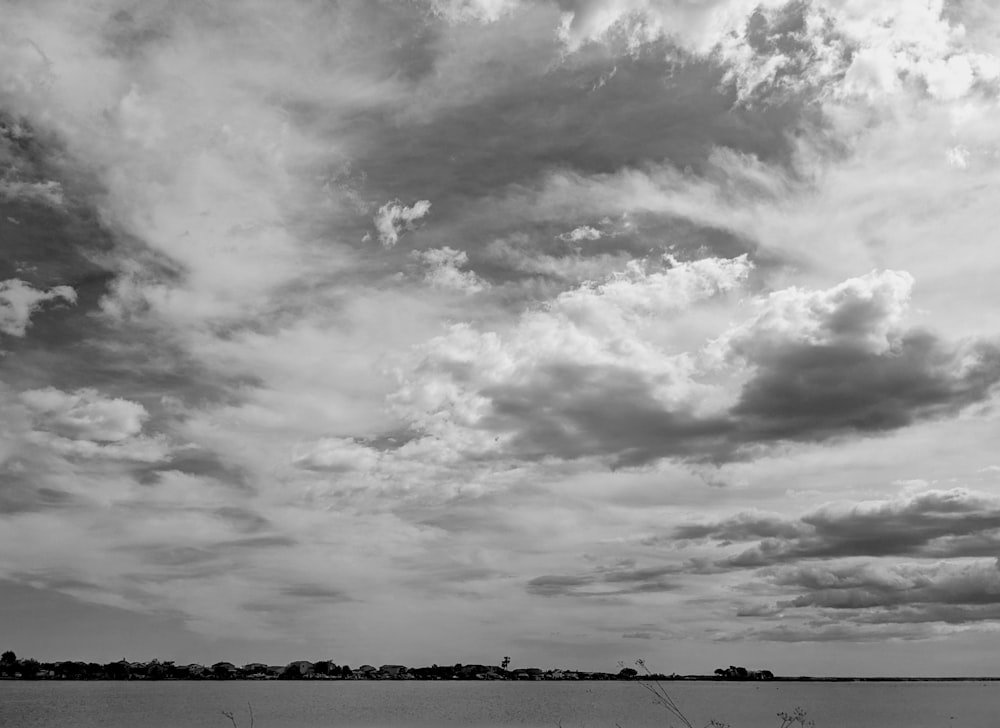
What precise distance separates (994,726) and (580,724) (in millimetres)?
62198

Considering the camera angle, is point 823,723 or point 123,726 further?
point 823,723

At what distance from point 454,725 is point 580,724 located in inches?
839

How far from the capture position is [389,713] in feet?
608

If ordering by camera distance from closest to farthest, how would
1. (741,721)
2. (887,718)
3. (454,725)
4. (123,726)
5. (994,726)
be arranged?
(994,726)
(123,726)
(454,725)
(741,721)
(887,718)

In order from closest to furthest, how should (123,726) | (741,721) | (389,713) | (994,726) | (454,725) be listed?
(994,726)
(123,726)
(454,725)
(741,721)
(389,713)

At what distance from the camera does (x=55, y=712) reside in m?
178

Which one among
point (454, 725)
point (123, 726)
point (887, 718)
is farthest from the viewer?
point (887, 718)

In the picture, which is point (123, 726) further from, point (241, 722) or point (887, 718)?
point (887, 718)

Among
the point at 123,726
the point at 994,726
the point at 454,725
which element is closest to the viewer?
the point at 994,726

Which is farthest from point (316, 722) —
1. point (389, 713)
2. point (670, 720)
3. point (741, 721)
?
point (741, 721)

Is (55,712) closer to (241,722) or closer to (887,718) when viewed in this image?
(241,722)

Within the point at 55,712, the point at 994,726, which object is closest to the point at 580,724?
the point at 994,726

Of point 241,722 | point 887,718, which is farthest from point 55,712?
point 887,718

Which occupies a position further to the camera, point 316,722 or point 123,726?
point 316,722
